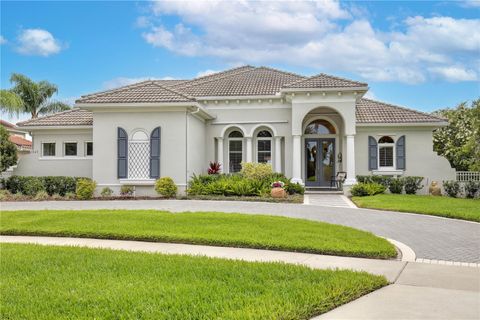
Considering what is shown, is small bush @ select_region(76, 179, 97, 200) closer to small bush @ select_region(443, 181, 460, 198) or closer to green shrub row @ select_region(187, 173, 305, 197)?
green shrub row @ select_region(187, 173, 305, 197)

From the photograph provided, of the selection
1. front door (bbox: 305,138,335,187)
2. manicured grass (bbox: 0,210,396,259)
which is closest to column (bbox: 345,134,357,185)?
front door (bbox: 305,138,335,187)

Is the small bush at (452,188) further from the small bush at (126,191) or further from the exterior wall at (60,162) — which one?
the exterior wall at (60,162)

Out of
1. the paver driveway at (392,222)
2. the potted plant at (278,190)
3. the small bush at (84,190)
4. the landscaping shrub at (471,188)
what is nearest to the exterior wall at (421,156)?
the landscaping shrub at (471,188)

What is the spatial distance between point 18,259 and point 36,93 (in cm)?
3786

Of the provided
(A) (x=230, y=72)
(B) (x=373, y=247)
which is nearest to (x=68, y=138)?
(A) (x=230, y=72)

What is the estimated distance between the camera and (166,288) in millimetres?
5406

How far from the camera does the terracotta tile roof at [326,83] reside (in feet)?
68.2

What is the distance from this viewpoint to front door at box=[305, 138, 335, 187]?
2400cm

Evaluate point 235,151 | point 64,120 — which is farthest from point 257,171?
point 64,120

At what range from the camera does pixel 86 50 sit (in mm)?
16641

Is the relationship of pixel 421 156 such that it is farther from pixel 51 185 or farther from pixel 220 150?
pixel 51 185

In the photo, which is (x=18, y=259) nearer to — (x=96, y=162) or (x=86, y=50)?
(x=86, y=50)

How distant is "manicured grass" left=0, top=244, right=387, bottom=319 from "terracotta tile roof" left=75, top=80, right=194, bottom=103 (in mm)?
13082

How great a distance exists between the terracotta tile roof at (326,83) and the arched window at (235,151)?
4435 mm
